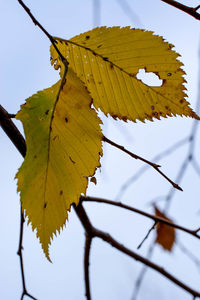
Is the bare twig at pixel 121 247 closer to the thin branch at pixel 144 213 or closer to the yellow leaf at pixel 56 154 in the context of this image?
the thin branch at pixel 144 213

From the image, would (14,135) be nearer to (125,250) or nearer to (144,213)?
(144,213)

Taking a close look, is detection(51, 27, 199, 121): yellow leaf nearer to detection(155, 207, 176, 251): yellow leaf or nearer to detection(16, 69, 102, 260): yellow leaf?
detection(16, 69, 102, 260): yellow leaf

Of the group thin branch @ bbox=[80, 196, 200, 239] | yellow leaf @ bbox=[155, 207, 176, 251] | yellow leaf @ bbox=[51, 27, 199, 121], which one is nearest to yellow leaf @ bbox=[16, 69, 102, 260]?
yellow leaf @ bbox=[51, 27, 199, 121]

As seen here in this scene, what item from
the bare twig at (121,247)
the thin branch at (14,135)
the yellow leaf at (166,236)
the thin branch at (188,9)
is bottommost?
the thin branch at (14,135)

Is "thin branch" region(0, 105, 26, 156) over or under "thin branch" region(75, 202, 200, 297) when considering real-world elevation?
under

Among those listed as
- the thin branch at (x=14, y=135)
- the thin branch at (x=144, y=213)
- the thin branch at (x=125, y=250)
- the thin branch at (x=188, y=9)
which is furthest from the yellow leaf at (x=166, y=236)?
the thin branch at (x=188, y=9)

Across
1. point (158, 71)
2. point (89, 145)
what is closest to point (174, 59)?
point (158, 71)

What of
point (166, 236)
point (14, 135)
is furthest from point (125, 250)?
point (166, 236)
